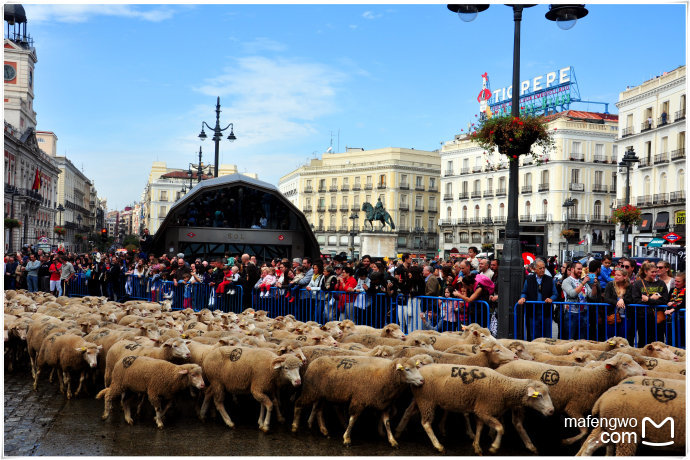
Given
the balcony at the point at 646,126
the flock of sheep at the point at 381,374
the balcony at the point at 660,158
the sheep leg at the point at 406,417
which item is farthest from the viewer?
the balcony at the point at 646,126

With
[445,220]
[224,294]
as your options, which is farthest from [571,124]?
[224,294]

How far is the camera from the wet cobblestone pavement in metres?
6.36

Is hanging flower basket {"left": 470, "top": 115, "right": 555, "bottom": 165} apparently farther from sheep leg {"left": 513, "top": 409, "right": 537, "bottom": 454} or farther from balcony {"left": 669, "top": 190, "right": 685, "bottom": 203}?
balcony {"left": 669, "top": 190, "right": 685, "bottom": 203}

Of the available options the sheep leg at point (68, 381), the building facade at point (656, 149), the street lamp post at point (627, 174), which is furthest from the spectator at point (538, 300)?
the building facade at point (656, 149)

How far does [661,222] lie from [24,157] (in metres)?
61.1

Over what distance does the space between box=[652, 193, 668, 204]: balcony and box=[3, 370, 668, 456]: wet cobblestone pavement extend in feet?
138

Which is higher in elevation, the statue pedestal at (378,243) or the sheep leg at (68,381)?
the statue pedestal at (378,243)

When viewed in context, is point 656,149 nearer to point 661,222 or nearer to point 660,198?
point 660,198

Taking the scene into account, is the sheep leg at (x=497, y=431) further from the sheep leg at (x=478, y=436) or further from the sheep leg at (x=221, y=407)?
the sheep leg at (x=221, y=407)

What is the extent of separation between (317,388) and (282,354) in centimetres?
68

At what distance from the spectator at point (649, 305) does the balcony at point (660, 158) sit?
37.9 m

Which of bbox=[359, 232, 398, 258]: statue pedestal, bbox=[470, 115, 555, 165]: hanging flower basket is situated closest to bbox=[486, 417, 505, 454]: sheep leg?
bbox=[470, 115, 555, 165]: hanging flower basket

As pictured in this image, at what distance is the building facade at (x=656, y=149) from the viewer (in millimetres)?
41844

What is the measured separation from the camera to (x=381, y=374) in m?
6.83
